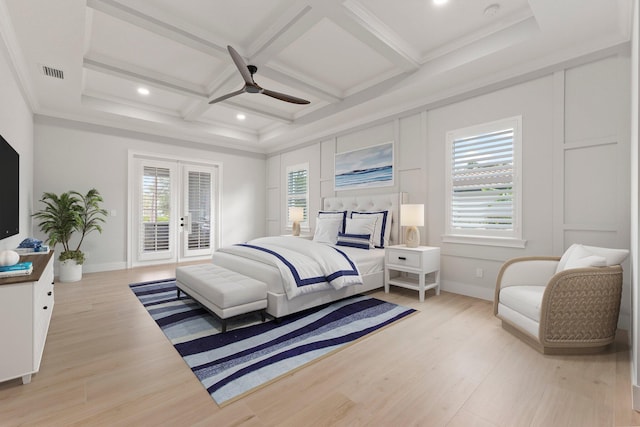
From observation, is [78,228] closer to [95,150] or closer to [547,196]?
[95,150]

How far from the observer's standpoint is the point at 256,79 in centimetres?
391

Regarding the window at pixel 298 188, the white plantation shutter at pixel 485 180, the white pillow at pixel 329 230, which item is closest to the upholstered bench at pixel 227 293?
the white pillow at pixel 329 230

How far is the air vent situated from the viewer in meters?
3.30

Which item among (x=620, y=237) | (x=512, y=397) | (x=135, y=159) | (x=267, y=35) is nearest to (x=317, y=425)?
(x=512, y=397)

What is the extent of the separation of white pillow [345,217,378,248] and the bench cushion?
72.9 inches

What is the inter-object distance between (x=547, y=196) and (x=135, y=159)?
246 inches

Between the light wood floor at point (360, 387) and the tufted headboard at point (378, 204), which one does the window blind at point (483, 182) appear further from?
the light wood floor at point (360, 387)

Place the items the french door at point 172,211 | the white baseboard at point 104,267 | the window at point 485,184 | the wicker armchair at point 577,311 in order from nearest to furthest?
the wicker armchair at point 577,311, the window at point 485,184, the white baseboard at point 104,267, the french door at point 172,211

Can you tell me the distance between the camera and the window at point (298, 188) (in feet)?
19.9

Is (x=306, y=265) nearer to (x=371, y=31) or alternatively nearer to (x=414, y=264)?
(x=414, y=264)

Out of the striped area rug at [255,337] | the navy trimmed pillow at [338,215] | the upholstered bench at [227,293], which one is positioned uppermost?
the navy trimmed pillow at [338,215]

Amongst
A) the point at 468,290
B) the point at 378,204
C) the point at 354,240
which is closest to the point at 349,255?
the point at 354,240

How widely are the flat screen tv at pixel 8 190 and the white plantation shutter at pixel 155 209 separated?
2.55 meters

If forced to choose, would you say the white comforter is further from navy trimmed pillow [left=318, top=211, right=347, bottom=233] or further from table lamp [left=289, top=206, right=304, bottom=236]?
table lamp [left=289, top=206, right=304, bottom=236]
